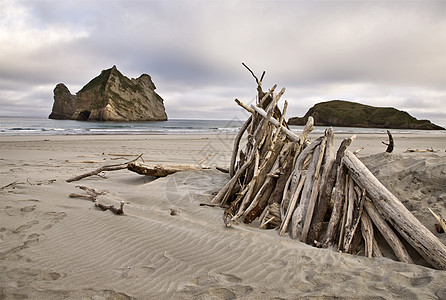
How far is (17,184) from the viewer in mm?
5531

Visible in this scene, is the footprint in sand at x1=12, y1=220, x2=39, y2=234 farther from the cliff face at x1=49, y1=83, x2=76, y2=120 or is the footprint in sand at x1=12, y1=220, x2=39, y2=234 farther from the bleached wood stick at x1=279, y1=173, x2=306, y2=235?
the cliff face at x1=49, y1=83, x2=76, y2=120

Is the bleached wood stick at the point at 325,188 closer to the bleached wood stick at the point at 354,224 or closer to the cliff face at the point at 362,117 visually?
the bleached wood stick at the point at 354,224

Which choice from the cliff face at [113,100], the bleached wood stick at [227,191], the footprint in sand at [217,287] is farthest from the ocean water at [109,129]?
the cliff face at [113,100]

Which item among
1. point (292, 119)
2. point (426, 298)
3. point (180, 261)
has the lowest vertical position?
point (180, 261)

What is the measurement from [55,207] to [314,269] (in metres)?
4.10

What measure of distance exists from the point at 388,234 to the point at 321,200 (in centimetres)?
80

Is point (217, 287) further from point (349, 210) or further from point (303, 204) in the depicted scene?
point (349, 210)

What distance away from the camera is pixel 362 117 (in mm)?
50875

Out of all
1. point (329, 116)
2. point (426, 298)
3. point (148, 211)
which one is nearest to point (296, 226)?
point (426, 298)

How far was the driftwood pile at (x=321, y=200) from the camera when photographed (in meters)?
2.72

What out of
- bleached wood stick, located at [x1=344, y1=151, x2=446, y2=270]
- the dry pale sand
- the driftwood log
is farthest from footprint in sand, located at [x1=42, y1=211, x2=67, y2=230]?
bleached wood stick, located at [x1=344, y1=151, x2=446, y2=270]

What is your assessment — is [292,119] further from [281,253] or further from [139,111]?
[281,253]

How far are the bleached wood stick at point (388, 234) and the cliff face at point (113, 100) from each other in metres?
60.6

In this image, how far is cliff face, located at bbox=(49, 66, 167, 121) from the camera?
5853 cm
